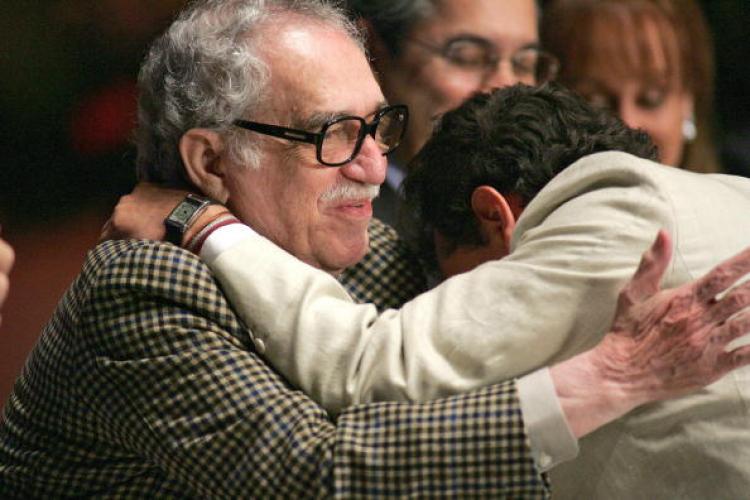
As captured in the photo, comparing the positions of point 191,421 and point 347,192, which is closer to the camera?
point 191,421

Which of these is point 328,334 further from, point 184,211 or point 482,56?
point 482,56

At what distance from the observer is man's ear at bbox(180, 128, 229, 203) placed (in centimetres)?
233

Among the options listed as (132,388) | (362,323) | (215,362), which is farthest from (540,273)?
(132,388)

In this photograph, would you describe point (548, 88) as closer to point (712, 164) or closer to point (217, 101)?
point (217, 101)

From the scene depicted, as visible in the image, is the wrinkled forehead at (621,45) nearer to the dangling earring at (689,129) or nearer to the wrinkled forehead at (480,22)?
the dangling earring at (689,129)

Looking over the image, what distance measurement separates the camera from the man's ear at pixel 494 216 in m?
2.31

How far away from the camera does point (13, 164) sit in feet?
9.89

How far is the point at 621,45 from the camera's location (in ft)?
13.1

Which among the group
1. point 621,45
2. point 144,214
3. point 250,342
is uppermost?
point 621,45

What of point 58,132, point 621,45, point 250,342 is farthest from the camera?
point 621,45

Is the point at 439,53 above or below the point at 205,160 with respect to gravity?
above

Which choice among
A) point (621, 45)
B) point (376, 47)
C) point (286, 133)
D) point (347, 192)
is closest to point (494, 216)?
point (347, 192)

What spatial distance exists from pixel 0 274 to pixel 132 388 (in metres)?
0.39

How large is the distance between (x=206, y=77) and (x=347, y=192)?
0.38m
